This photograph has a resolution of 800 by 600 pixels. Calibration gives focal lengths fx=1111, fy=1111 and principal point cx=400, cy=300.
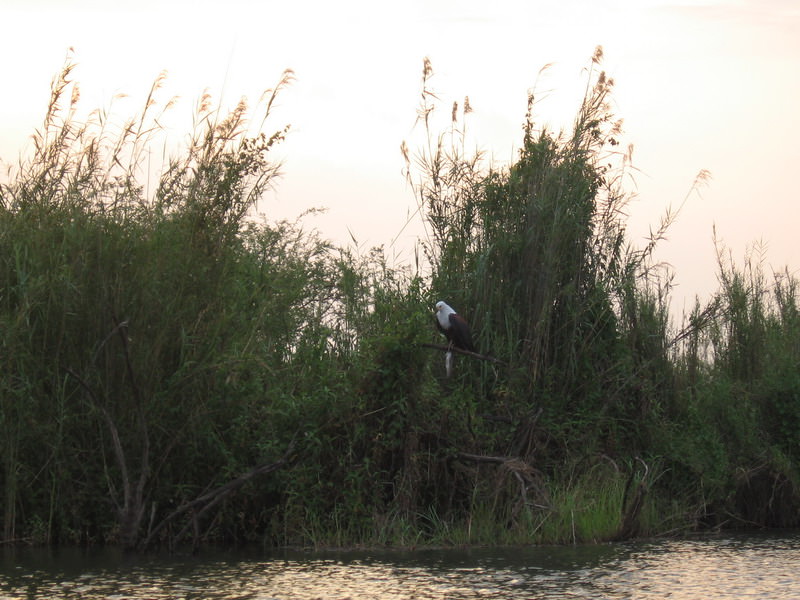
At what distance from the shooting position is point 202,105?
10172 mm

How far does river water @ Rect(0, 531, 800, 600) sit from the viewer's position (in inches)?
287

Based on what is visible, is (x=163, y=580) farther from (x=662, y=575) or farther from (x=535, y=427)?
(x=535, y=427)

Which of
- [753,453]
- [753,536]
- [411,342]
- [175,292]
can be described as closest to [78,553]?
[175,292]

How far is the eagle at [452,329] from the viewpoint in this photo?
10258 mm

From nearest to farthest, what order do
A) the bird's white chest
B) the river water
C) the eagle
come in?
1. the river water
2. the eagle
3. the bird's white chest

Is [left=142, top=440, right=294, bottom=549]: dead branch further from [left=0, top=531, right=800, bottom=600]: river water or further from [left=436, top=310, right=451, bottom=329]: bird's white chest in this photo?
[left=436, top=310, right=451, bottom=329]: bird's white chest

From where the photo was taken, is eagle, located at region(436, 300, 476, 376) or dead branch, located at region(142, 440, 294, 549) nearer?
dead branch, located at region(142, 440, 294, 549)

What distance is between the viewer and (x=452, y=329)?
34.0 feet

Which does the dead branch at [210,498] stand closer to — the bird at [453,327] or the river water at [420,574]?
the river water at [420,574]

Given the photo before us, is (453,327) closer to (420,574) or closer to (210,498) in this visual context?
(210,498)

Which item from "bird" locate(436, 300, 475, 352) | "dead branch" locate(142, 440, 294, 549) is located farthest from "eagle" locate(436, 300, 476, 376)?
"dead branch" locate(142, 440, 294, 549)

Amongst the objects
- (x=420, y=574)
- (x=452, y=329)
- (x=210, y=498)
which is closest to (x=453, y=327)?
(x=452, y=329)

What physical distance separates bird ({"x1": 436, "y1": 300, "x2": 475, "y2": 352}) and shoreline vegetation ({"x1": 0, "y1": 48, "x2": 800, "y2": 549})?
231 mm

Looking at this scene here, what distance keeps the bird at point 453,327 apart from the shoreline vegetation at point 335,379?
0.76 feet
